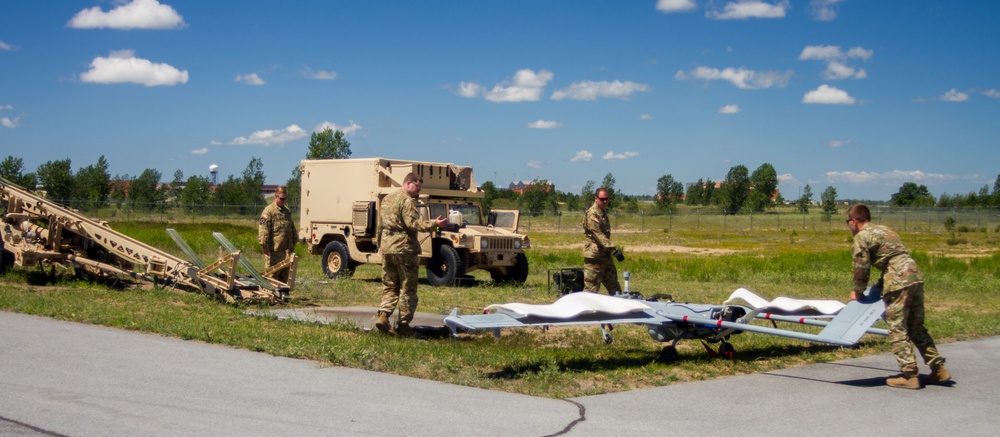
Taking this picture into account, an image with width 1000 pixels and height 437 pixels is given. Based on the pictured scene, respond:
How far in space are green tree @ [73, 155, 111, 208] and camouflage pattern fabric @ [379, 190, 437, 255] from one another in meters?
58.0

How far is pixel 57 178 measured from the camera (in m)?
60.0

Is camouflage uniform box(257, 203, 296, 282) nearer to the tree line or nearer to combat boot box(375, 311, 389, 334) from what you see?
combat boot box(375, 311, 389, 334)

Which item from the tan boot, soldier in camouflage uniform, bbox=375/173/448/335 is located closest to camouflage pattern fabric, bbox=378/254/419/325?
soldier in camouflage uniform, bbox=375/173/448/335

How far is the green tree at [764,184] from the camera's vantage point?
90150 millimetres

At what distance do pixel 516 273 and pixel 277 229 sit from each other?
6.24 m

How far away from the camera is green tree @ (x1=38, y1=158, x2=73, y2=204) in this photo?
193 feet

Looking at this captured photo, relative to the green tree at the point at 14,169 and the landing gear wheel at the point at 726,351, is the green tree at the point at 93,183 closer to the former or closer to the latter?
the green tree at the point at 14,169

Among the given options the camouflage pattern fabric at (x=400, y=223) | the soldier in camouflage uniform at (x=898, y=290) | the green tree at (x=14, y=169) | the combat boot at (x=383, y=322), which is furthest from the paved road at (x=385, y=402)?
the green tree at (x=14, y=169)

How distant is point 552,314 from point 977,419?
3529mm

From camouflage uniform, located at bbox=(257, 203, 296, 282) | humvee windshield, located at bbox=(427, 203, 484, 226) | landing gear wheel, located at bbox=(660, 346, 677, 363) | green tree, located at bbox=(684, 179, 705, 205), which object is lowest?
landing gear wheel, located at bbox=(660, 346, 677, 363)

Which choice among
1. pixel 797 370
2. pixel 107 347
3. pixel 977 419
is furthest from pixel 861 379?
pixel 107 347

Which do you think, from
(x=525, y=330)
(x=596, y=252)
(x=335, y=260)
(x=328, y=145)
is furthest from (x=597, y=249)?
(x=328, y=145)

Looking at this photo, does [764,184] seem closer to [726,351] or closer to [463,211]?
[463,211]

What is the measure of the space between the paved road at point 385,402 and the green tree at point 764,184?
84372mm
